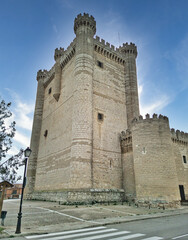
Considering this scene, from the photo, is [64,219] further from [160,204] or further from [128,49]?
[128,49]

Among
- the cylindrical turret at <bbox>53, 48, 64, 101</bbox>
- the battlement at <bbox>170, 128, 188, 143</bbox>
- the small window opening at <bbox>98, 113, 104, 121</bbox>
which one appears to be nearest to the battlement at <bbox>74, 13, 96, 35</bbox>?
the cylindrical turret at <bbox>53, 48, 64, 101</bbox>

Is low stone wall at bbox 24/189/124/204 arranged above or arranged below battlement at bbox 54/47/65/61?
below

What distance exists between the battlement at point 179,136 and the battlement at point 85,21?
16.0 metres

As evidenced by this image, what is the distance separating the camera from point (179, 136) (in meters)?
22.7

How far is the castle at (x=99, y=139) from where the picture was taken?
17.1 meters

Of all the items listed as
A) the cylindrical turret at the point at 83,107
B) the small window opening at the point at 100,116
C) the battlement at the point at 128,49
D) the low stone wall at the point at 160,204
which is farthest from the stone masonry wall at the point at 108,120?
the low stone wall at the point at 160,204

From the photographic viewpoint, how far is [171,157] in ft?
57.7

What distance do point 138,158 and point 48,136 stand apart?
13351 mm

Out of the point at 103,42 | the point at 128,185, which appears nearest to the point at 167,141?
the point at 128,185

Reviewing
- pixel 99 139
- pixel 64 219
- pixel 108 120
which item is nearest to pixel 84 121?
pixel 99 139

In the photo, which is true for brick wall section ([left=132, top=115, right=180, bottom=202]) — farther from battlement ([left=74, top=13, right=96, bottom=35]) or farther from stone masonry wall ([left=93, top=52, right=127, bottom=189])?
battlement ([left=74, top=13, right=96, bottom=35])

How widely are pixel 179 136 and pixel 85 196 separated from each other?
43.3ft

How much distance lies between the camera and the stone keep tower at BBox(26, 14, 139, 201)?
1827cm

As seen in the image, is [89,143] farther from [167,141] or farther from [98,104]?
[167,141]
